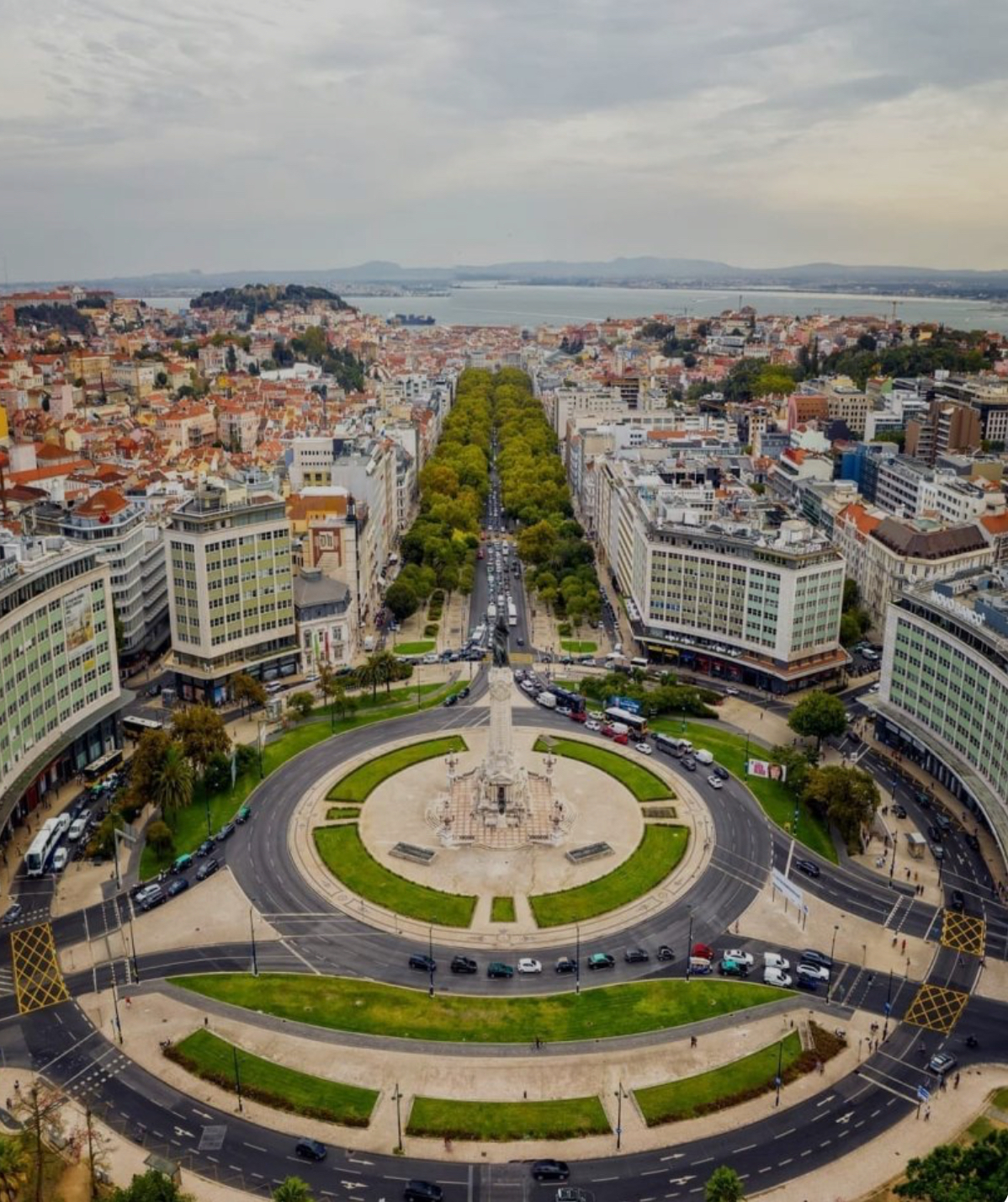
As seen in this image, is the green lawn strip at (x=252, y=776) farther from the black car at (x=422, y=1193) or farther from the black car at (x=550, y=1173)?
the black car at (x=550, y=1173)

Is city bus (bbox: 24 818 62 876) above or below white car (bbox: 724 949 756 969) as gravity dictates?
above

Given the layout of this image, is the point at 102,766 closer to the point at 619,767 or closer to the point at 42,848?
the point at 42,848

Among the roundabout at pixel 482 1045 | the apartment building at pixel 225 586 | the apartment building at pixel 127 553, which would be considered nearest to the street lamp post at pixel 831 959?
the roundabout at pixel 482 1045

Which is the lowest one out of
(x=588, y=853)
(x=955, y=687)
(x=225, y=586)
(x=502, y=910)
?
(x=502, y=910)

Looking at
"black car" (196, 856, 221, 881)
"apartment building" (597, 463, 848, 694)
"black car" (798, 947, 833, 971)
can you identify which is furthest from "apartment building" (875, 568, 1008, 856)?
"black car" (196, 856, 221, 881)

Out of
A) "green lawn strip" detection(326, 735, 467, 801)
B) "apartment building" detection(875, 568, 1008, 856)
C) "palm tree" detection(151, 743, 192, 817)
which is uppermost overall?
"apartment building" detection(875, 568, 1008, 856)

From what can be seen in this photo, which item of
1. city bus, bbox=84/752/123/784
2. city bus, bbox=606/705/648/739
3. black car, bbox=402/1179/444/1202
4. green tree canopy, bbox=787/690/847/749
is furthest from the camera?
city bus, bbox=606/705/648/739

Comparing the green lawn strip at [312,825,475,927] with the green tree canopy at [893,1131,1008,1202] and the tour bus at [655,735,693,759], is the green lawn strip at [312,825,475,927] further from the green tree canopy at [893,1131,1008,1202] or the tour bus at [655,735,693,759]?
the green tree canopy at [893,1131,1008,1202]

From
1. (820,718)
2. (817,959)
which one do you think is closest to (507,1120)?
(817,959)

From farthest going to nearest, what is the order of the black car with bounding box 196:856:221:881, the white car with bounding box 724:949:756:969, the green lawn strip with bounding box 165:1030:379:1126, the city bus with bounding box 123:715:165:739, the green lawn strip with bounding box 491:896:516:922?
1. the city bus with bounding box 123:715:165:739
2. the black car with bounding box 196:856:221:881
3. the green lawn strip with bounding box 491:896:516:922
4. the white car with bounding box 724:949:756:969
5. the green lawn strip with bounding box 165:1030:379:1126
